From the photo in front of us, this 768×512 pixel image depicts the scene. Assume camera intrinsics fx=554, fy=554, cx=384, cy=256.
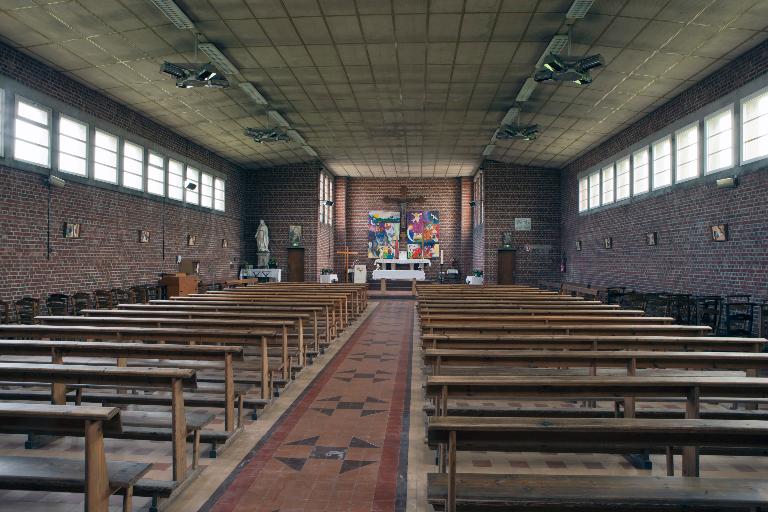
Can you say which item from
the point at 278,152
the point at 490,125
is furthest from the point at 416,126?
the point at 278,152

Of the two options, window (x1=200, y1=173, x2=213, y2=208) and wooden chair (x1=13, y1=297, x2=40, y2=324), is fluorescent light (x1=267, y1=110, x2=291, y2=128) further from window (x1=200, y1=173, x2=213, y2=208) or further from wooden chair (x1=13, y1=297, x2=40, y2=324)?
wooden chair (x1=13, y1=297, x2=40, y2=324)

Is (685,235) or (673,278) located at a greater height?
(685,235)

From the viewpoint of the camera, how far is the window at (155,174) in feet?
50.3

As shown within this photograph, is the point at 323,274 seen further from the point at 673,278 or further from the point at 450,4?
the point at 450,4

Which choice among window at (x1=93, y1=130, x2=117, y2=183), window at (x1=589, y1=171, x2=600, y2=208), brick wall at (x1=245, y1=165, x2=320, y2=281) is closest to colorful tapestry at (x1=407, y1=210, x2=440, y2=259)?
brick wall at (x1=245, y1=165, x2=320, y2=281)

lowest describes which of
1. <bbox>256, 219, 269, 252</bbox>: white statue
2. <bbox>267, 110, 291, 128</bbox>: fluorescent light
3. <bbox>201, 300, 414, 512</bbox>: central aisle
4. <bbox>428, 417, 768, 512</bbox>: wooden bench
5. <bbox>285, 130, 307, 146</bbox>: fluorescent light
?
<bbox>201, 300, 414, 512</bbox>: central aisle

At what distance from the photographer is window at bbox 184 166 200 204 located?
17.5 meters

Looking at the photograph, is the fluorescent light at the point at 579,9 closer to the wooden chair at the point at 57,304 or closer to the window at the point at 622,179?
the window at the point at 622,179

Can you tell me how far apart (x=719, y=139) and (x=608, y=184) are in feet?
20.2

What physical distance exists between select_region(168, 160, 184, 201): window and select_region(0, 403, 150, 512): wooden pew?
1500 centimetres

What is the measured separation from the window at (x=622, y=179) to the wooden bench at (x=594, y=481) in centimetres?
1465

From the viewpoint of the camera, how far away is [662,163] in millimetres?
13703

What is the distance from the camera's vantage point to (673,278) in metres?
12.8

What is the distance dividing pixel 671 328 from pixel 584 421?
148 inches
